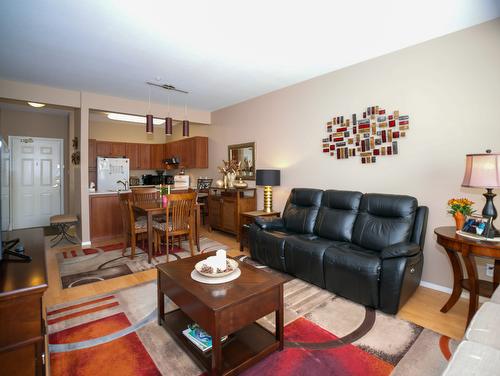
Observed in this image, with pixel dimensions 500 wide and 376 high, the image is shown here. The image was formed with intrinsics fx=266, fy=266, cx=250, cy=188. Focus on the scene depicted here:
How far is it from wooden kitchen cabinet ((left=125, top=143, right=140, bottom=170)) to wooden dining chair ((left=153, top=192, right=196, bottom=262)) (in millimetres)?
3798

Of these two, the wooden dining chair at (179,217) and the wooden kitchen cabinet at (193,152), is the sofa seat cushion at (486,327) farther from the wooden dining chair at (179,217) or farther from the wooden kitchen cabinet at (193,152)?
the wooden kitchen cabinet at (193,152)

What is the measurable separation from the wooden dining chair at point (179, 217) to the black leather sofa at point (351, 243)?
0.92m

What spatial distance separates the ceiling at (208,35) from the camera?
7.33ft

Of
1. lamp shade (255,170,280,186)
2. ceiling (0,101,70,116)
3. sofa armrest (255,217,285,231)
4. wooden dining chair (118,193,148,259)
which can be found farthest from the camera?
ceiling (0,101,70,116)

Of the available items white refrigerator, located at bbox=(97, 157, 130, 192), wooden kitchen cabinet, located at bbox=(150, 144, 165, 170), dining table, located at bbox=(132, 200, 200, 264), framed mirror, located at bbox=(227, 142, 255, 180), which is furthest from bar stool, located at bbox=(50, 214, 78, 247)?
framed mirror, located at bbox=(227, 142, 255, 180)

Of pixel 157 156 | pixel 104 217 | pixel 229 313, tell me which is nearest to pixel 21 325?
pixel 229 313

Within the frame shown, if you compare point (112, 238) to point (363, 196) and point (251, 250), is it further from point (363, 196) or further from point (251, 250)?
point (363, 196)

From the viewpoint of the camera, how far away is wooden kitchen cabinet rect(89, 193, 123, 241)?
15.4 ft

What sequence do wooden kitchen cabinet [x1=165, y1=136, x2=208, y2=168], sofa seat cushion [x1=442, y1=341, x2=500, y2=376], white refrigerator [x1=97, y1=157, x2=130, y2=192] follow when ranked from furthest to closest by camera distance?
wooden kitchen cabinet [x1=165, y1=136, x2=208, y2=168], white refrigerator [x1=97, y1=157, x2=130, y2=192], sofa seat cushion [x1=442, y1=341, x2=500, y2=376]

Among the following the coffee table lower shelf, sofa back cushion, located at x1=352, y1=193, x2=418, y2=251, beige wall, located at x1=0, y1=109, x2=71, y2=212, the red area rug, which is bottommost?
the red area rug

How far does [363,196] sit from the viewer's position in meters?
3.12

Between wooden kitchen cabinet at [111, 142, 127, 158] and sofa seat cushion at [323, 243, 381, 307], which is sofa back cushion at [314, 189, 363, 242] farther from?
wooden kitchen cabinet at [111, 142, 127, 158]

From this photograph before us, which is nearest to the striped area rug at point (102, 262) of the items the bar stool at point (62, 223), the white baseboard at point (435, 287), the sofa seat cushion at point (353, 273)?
the bar stool at point (62, 223)

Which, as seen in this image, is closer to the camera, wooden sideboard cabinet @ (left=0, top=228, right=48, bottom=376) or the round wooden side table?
wooden sideboard cabinet @ (left=0, top=228, right=48, bottom=376)
